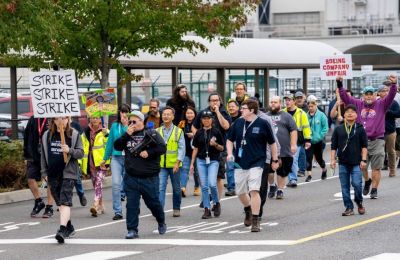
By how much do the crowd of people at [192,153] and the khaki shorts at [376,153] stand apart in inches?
0.6

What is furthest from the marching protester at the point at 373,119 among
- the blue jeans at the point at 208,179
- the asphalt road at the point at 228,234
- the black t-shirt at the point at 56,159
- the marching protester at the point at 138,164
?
the black t-shirt at the point at 56,159

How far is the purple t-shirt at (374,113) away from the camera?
17.2 m

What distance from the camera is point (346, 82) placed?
38938 millimetres

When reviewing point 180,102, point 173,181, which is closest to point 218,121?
point 173,181

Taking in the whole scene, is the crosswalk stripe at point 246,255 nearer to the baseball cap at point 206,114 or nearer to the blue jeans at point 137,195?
the blue jeans at point 137,195

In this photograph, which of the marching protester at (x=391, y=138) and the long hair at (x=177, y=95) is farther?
the marching protester at (x=391, y=138)

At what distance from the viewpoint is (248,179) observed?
1382 centimetres

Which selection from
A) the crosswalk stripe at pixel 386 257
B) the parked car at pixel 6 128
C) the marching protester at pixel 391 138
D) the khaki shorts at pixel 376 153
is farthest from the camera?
the parked car at pixel 6 128

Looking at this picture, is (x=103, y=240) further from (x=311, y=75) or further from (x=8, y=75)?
→ (x=311, y=75)

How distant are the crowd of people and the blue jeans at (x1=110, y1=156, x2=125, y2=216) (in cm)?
1

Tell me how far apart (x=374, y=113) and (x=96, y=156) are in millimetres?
4647

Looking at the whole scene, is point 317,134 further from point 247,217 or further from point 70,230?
point 70,230

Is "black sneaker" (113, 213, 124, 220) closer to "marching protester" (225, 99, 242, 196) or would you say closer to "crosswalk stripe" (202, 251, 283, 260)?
"marching protester" (225, 99, 242, 196)

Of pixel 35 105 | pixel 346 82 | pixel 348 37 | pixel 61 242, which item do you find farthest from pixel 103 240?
pixel 348 37
